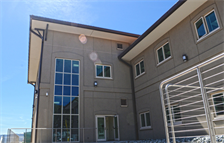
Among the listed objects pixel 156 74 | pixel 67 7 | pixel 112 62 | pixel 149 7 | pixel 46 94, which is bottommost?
pixel 46 94

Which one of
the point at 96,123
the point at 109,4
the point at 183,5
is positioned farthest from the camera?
the point at 96,123

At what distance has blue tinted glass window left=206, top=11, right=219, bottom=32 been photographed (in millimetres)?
8672

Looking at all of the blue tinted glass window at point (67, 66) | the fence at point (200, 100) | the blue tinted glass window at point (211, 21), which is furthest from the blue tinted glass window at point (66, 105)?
the blue tinted glass window at point (211, 21)

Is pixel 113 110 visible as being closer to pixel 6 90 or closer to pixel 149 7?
pixel 149 7

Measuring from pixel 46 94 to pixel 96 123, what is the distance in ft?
11.8

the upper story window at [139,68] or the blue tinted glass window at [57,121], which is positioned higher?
the upper story window at [139,68]

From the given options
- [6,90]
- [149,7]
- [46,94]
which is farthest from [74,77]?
[6,90]

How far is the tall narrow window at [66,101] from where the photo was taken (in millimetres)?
11609

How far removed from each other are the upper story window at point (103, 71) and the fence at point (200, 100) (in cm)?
583

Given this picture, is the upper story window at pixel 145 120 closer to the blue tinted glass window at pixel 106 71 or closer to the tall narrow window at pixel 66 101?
the blue tinted glass window at pixel 106 71

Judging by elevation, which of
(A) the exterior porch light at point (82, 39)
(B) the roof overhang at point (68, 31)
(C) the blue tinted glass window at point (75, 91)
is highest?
(B) the roof overhang at point (68, 31)

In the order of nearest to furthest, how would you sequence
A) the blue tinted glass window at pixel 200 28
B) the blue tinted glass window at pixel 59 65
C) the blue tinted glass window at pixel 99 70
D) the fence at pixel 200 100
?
1. the fence at pixel 200 100
2. the blue tinted glass window at pixel 200 28
3. the blue tinted glass window at pixel 59 65
4. the blue tinted glass window at pixel 99 70

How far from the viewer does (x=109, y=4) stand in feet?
35.0

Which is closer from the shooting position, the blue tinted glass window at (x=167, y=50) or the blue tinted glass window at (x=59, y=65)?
the blue tinted glass window at (x=167, y=50)
